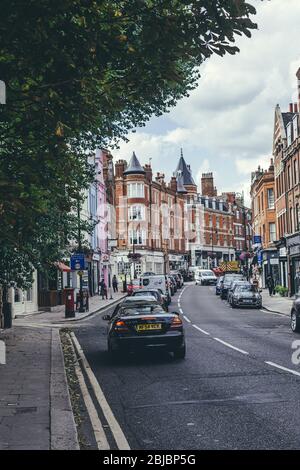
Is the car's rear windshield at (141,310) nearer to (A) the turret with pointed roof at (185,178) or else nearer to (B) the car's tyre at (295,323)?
(B) the car's tyre at (295,323)

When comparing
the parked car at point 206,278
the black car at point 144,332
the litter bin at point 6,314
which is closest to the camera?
the black car at point 144,332

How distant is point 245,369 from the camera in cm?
1196

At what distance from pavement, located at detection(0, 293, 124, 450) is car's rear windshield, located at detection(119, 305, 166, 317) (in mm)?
1812

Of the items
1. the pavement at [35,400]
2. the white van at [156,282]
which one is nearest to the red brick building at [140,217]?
the white van at [156,282]

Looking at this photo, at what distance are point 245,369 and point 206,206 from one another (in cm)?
10107

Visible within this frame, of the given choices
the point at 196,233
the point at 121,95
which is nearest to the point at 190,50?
the point at 121,95

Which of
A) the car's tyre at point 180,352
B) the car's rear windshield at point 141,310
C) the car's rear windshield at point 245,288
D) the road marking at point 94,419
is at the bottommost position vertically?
the road marking at point 94,419

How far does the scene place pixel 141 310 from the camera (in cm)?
1368

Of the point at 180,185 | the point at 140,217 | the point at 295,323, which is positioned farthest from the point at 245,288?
the point at 180,185

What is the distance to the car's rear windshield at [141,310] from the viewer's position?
13.5 metres

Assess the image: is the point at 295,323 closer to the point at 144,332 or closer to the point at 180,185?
the point at 144,332

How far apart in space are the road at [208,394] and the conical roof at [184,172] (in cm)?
9387

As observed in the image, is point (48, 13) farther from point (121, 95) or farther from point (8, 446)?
point (8, 446)

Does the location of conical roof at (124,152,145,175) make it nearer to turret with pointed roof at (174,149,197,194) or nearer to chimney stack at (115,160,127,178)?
chimney stack at (115,160,127,178)
